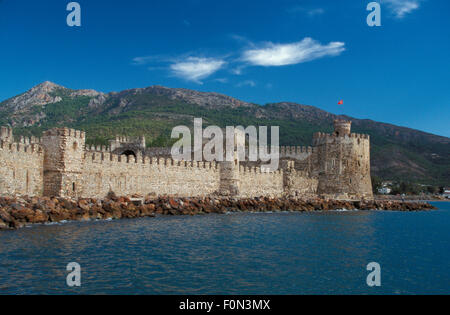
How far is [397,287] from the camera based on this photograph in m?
9.53

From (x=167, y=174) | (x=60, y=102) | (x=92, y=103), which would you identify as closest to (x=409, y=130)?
(x=92, y=103)

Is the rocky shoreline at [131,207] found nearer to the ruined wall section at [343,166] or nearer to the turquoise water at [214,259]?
the turquoise water at [214,259]

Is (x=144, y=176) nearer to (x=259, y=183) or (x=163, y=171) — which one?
(x=163, y=171)

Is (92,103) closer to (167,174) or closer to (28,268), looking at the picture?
(167,174)

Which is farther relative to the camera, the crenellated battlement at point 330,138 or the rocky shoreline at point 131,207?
the crenellated battlement at point 330,138

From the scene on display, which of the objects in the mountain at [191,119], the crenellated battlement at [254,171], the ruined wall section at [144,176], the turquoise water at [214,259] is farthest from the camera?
the mountain at [191,119]

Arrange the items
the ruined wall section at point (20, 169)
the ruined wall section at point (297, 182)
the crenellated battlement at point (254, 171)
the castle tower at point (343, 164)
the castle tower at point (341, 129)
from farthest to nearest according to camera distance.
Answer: the castle tower at point (341, 129)
the castle tower at point (343, 164)
the ruined wall section at point (297, 182)
the crenellated battlement at point (254, 171)
the ruined wall section at point (20, 169)

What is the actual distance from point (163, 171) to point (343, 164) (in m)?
15.3

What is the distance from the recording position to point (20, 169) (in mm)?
18703

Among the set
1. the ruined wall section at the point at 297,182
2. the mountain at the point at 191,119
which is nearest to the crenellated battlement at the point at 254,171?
the ruined wall section at the point at 297,182

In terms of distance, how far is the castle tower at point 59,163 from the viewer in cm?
1973

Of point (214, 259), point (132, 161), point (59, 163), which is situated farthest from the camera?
point (132, 161)

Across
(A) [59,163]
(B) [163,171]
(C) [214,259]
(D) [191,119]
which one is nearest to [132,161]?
(B) [163,171]
